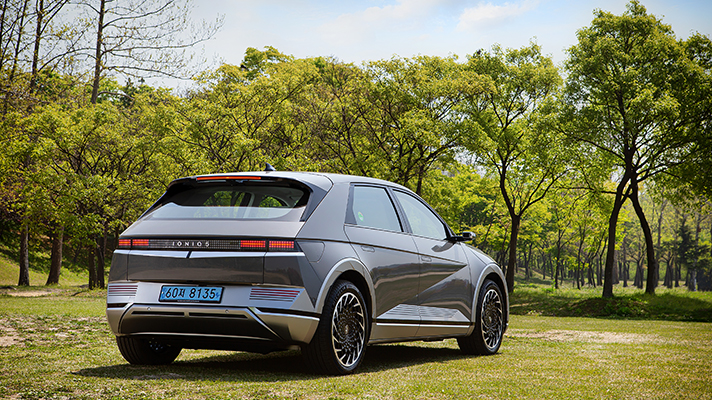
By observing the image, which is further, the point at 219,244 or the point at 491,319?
the point at 491,319

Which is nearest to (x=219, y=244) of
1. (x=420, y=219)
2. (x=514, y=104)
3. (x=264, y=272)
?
(x=264, y=272)

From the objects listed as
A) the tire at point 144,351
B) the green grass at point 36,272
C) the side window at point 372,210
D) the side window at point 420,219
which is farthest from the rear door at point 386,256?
the green grass at point 36,272

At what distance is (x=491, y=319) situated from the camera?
823cm

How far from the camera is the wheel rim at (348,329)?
18.0 feet

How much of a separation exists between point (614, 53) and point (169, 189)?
74.7 ft

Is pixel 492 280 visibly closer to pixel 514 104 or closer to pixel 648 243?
pixel 648 243

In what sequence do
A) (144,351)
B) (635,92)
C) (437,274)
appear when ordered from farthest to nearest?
(635,92)
(437,274)
(144,351)

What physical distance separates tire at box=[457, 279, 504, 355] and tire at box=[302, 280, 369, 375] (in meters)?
2.37

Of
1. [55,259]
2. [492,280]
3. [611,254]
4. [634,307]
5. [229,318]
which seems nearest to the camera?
[229,318]

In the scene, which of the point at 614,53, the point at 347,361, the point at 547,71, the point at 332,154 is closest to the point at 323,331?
the point at 347,361

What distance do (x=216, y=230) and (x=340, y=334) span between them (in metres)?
1.33

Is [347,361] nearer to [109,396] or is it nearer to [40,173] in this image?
[109,396]

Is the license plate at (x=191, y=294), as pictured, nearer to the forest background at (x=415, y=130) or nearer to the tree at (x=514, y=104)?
the forest background at (x=415, y=130)

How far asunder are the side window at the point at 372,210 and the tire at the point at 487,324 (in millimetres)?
1907
